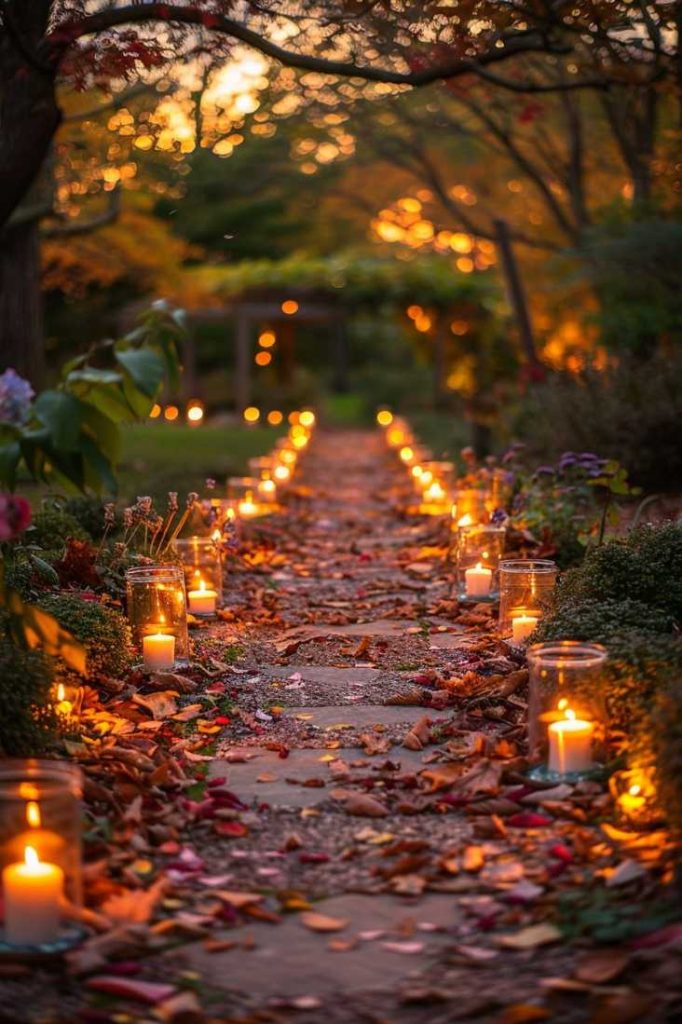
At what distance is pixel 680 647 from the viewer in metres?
4.44

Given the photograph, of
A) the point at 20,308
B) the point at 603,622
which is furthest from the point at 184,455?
the point at 603,622

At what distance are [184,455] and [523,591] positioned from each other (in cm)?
1149

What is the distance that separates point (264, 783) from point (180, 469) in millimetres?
10245

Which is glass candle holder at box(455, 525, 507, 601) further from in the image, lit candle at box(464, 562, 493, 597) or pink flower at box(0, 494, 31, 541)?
pink flower at box(0, 494, 31, 541)

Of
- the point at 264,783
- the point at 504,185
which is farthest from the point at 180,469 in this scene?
the point at 504,185

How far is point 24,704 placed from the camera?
4.41 meters

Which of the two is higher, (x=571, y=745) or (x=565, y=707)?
(x=565, y=707)

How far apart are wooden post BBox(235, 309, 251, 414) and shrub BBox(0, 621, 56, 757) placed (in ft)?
71.6

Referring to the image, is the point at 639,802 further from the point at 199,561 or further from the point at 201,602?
the point at 199,561

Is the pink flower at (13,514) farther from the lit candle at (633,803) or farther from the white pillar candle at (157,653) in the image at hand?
the white pillar candle at (157,653)

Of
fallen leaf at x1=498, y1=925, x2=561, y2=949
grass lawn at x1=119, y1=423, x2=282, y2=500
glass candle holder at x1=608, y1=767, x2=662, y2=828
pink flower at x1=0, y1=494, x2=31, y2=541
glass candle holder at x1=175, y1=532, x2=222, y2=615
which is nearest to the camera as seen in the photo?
fallen leaf at x1=498, y1=925, x2=561, y2=949

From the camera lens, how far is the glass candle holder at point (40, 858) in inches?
129

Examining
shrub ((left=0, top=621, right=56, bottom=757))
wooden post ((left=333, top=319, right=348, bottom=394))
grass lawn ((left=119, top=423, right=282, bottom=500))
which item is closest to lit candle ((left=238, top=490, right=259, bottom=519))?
grass lawn ((left=119, top=423, right=282, bottom=500))

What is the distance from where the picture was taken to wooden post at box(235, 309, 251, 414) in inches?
1035
